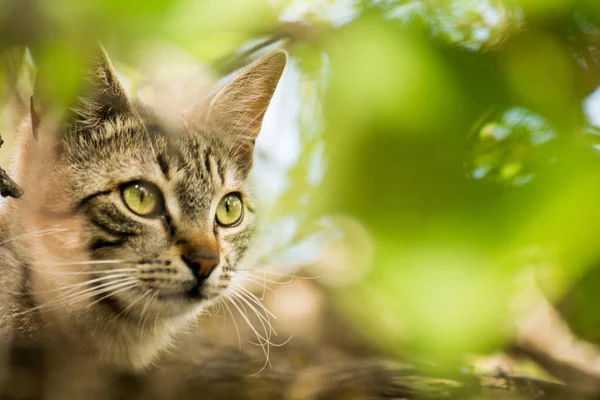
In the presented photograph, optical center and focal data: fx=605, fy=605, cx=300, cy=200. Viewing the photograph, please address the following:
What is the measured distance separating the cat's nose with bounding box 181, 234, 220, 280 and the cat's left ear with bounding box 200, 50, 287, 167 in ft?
1.12

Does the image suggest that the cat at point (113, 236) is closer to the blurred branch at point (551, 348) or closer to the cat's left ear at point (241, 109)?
the cat's left ear at point (241, 109)

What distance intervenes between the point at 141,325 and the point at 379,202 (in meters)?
0.92

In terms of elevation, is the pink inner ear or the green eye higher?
the pink inner ear

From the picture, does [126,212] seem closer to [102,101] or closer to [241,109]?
[102,101]

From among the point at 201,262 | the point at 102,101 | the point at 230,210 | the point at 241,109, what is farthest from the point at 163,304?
the point at 241,109

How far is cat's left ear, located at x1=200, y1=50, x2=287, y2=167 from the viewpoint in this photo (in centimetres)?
130

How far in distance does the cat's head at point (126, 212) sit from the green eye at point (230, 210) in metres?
0.02

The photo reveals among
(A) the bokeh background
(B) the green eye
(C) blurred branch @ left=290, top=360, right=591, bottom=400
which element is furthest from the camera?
(B) the green eye

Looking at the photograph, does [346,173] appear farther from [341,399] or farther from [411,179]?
[341,399]

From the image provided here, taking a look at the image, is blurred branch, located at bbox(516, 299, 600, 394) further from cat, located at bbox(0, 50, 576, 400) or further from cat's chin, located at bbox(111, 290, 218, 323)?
cat's chin, located at bbox(111, 290, 218, 323)

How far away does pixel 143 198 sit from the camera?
1067mm

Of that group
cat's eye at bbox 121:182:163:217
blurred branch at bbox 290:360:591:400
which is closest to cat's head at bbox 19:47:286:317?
cat's eye at bbox 121:182:163:217

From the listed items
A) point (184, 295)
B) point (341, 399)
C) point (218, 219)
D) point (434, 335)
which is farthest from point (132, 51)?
point (218, 219)

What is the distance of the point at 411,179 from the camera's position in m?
0.35
